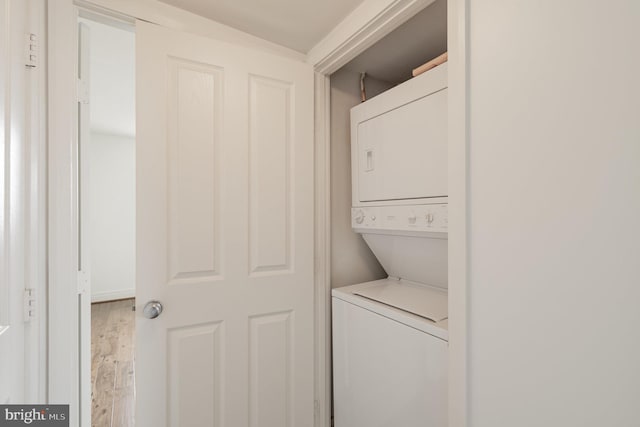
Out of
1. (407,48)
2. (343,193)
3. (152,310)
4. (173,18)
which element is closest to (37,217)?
(152,310)

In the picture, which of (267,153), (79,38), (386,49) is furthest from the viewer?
(386,49)

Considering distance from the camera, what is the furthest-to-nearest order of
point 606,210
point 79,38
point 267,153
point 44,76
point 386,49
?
point 386,49 → point 267,153 → point 79,38 → point 44,76 → point 606,210

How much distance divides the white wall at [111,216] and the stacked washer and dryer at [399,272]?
14.1 feet

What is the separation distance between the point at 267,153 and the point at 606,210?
1.24 meters

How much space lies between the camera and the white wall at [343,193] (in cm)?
175

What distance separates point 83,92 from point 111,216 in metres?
4.15

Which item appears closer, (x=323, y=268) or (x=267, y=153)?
(x=267, y=153)

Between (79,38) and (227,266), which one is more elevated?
(79,38)

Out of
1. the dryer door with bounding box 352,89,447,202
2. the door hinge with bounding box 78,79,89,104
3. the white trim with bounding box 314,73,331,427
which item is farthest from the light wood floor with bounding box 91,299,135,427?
the dryer door with bounding box 352,89,447,202

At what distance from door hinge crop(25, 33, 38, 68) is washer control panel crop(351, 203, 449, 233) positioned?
4.80 ft

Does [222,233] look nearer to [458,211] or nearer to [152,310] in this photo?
[152,310]

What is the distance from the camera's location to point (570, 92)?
69cm

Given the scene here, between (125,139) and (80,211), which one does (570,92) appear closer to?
(80,211)

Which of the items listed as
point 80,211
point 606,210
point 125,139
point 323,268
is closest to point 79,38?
point 80,211
